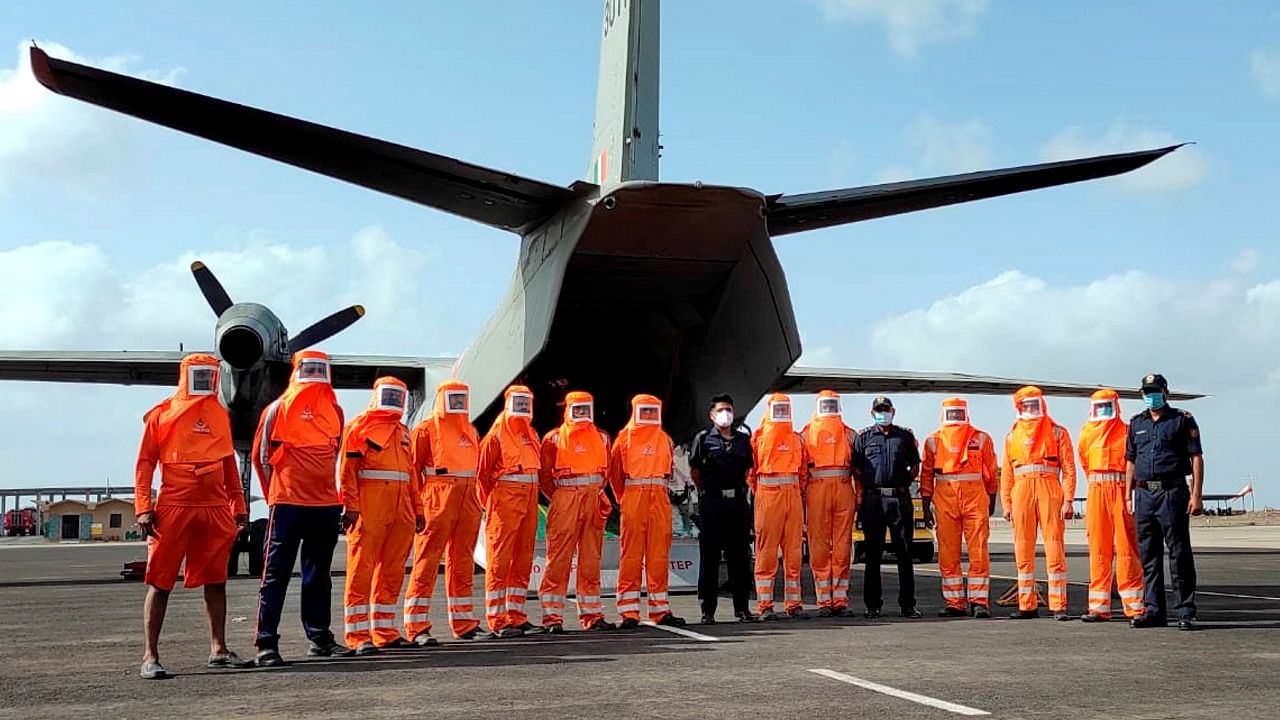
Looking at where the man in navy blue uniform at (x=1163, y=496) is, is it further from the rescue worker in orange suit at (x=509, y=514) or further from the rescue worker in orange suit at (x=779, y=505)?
the rescue worker in orange suit at (x=509, y=514)

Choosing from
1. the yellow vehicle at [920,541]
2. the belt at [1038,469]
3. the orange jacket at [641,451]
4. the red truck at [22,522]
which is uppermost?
the orange jacket at [641,451]

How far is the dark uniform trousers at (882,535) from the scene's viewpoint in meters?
9.86

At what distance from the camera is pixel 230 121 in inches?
327

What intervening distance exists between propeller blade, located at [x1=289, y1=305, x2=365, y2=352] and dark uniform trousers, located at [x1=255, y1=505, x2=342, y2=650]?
984 cm

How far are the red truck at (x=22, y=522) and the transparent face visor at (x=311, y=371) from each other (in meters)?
85.6

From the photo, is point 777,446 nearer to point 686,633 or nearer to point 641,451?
point 641,451

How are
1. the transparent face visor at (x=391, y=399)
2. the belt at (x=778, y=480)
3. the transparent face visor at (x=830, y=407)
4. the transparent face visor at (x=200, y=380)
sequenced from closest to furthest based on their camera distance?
1. the transparent face visor at (x=200, y=380)
2. the transparent face visor at (x=391, y=399)
3. the belt at (x=778, y=480)
4. the transparent face visor at (x=830, y=407)

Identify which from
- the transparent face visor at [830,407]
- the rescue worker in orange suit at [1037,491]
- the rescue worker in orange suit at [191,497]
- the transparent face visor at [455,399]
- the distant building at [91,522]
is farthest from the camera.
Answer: the distant building at [91,522]

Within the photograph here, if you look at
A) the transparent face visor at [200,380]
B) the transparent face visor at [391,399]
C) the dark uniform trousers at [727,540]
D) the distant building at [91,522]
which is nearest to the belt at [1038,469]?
the dark uniform trousers at [727,540]

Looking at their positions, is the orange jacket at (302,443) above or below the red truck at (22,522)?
above

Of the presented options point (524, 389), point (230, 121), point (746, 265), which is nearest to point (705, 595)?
point (524, 389)

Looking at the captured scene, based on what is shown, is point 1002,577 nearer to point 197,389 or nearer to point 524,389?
point 524,389

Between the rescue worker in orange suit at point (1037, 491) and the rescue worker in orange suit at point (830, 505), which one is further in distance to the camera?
the rescue worker in orange suit at point (830, 505)

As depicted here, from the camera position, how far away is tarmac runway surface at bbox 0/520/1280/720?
518cm
